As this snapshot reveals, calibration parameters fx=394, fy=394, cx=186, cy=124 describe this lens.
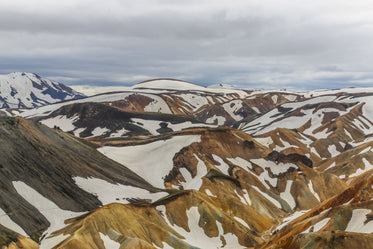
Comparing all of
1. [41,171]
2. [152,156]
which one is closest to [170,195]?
[41,171]

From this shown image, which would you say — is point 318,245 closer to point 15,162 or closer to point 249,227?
point 249,227

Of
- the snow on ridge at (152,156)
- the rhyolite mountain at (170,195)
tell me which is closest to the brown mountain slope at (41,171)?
the rhyolite mountain at (170,195)

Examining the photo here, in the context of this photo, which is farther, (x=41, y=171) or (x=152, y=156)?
(x=152, y=156)

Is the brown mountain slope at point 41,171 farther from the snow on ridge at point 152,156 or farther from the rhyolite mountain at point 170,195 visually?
the snow on ridge at point 152,156

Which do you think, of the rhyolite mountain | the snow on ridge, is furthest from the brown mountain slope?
the snow on ridge

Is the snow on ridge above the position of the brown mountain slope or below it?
below

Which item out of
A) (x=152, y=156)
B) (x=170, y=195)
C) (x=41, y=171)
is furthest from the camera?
(x=152, y=156)

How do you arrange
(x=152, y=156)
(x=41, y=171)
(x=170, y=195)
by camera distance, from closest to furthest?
1. (x=41, y=171)
2. (x=170, y=195)
3. (x=152, y=156)

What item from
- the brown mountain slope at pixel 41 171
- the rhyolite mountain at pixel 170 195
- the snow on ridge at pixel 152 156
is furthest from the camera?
the snow on ridge at pixel 152 156

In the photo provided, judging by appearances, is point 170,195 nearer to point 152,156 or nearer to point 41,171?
point 41,171

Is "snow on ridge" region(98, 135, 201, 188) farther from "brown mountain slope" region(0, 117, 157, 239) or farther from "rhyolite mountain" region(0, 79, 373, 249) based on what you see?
"brown mountain slope" region(0, 117, 157, 239)

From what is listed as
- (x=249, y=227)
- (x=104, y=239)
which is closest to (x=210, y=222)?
(x=249, y=227)
